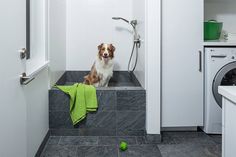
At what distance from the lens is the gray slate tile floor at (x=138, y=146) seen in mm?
2706

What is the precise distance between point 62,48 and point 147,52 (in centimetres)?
133

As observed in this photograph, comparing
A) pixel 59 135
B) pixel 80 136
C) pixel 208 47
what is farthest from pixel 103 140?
pixel 208 47

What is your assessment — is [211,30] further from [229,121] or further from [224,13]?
[229,121]

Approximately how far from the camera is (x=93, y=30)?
13.9 feet

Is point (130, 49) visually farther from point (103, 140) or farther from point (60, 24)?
point (103, 140)

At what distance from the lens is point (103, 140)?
10.0 feet

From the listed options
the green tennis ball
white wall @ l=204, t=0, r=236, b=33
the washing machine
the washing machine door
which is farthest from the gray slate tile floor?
white wall @ l=204, t=0, r=236, b=33

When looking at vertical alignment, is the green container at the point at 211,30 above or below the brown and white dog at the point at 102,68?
above

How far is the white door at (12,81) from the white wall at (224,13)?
2.77 m

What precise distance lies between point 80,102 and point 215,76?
142 cm

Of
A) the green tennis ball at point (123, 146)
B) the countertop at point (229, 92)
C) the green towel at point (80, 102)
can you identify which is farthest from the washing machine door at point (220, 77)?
the countertop at point (229, 92)

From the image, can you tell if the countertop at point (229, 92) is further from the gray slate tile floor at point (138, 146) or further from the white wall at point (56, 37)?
the white wall at point (56, 37)

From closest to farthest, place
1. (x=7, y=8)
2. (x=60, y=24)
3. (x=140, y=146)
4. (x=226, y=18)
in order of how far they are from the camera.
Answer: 1. (x=7, y=8)
2. (x=140, y=146)
3. (x=60, y=24)
4. (x=226, y=18)

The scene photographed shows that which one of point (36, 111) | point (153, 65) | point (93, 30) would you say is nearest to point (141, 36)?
point (153, 65)
